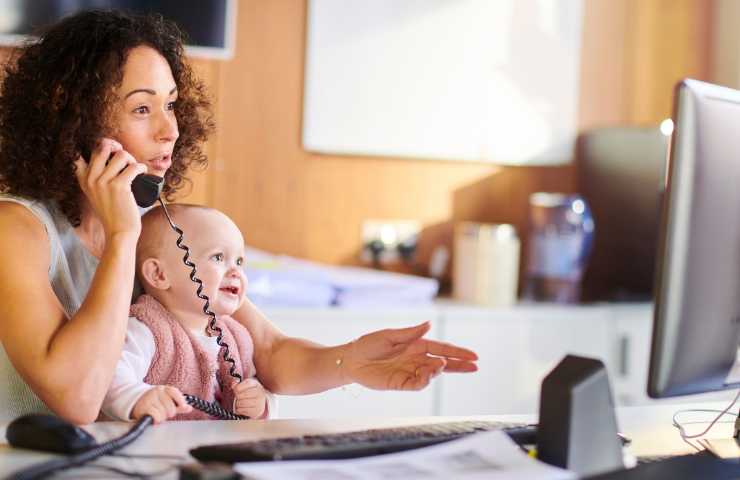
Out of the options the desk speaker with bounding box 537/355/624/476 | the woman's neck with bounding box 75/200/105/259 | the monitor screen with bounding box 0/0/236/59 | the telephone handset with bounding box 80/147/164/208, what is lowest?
the desk speaker with bounding box 537/355/624/476

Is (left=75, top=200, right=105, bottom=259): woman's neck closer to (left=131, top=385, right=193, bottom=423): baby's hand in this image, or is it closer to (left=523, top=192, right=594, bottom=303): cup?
(left=131, top=385, right=193, bottom=423): baby's hand

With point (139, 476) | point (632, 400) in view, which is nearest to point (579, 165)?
point (632, 400)

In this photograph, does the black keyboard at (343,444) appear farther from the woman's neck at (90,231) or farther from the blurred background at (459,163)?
the blurred background at (459,163)

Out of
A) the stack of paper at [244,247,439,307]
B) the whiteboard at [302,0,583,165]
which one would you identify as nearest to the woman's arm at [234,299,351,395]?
the stack of paper at [244,247,439,307]

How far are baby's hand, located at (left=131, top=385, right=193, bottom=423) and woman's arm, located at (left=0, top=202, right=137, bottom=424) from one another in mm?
58

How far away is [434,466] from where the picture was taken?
42.6 inches

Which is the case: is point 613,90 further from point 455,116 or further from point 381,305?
point 381,305

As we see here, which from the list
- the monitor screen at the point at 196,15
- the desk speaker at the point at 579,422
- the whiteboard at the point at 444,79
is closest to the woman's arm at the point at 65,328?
the desk speaker at the point at 579,422

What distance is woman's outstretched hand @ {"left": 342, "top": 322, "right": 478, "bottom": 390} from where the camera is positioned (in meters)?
1.51

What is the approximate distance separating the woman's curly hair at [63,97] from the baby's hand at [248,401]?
1.34 feet

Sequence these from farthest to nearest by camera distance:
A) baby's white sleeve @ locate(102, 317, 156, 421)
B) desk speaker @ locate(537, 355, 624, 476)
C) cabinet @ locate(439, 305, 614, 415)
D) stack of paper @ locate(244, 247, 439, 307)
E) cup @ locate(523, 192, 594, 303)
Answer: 1. cup @ locate(523, 192, 594, 303)
2. cabinet @ locate(439, 305, 614, 415)
3. stack of paper @ locate(244, 247, 439, 307)
4. baby's white sleeve @ locate(102, 317, 156, 421)
5. desk speaker @ locate(537, 355, 624, 476)

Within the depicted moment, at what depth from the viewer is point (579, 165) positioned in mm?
3506

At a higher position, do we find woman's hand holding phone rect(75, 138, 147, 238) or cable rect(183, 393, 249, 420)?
woman's hand holding phone rect(75, 138, 147, 238)

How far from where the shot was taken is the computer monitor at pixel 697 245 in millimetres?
1155
